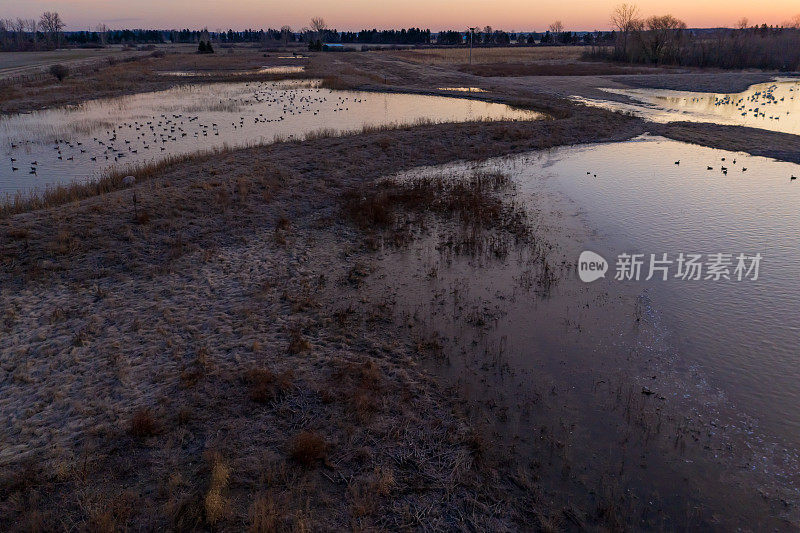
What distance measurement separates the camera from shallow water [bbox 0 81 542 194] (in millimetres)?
21188

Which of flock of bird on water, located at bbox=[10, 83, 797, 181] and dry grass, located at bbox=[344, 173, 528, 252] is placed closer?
→ dry grass, located at bbox=[344, 173, 528, 252]

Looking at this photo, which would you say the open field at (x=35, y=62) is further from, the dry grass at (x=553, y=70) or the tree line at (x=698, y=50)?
the tree line at (x=698, y=50)

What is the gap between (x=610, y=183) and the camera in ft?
63.1

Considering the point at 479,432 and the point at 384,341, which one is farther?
the point at 384,341

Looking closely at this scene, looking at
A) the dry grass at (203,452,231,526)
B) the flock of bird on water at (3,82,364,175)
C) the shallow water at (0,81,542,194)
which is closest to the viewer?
the dry grass at (203,452,231,526)

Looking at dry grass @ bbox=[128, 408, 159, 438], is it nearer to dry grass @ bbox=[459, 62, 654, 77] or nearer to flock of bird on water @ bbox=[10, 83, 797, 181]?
flock of bird on water @ bbox=[10, 83, 797, 181]

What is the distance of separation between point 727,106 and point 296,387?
45093 mm

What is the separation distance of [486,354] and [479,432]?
2.12 metres

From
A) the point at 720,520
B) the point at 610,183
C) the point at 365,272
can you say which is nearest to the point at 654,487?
the point at 720,520

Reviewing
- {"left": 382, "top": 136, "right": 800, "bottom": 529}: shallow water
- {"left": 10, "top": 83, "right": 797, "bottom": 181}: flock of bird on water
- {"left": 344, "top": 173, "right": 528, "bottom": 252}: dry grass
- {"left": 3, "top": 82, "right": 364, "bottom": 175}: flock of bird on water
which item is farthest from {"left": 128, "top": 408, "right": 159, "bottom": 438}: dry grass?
{"left": 10, "top": 83, "right": 797, "bottom": 181}: flock of bird on water

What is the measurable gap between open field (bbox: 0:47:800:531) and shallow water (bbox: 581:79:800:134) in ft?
79.6

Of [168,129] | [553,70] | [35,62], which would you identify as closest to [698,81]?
[553,70]

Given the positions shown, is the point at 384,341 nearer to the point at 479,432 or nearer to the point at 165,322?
the point at 479,432

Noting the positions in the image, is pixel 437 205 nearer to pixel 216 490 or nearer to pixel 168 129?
pixel 216 490
